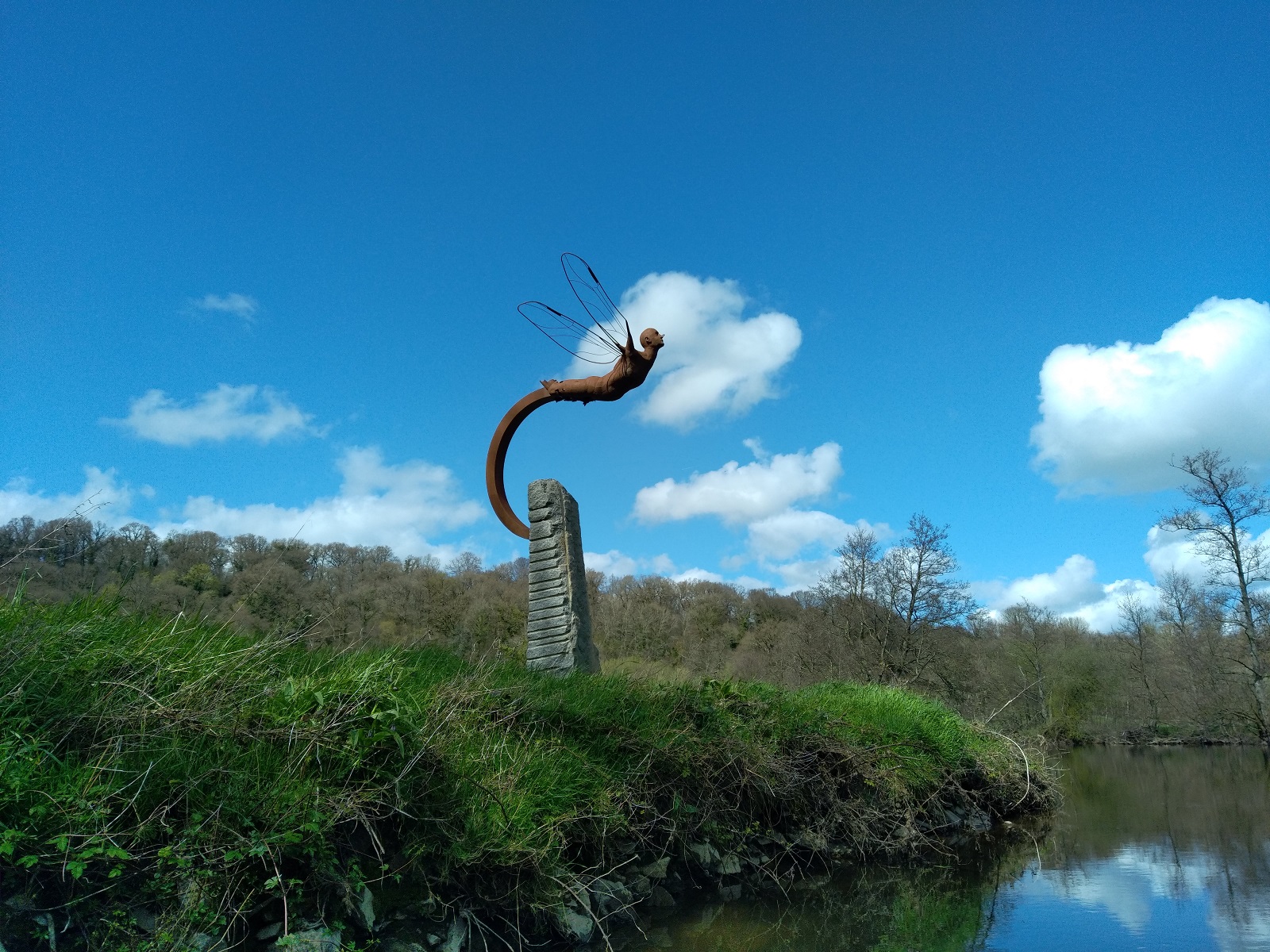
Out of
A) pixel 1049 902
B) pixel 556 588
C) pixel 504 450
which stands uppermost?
pixel 504 450

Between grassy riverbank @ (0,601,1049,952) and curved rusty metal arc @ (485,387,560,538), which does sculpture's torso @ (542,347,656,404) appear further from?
grassy riverbank @ (0,601,1049,952)

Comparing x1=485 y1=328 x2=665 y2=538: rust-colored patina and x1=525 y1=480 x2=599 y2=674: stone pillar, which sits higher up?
x1=485 y1=328 x2=665 y2=538: rust-colored patina

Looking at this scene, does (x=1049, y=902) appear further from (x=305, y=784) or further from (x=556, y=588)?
(x=305, y=784)

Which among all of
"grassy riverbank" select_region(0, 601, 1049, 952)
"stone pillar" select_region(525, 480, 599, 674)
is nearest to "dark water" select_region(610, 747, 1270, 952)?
"grassy riverbank" select_region(0, 601, 1049, 952)

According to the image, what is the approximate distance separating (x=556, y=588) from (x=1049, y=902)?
245 inches

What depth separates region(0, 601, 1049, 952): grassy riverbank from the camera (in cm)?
375

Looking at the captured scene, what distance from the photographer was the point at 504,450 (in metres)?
11.4

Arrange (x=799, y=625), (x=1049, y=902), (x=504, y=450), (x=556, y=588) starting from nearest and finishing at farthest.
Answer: (x=1049, y=902), (x=556, y=588), (x=504, y=450), (x=799, y=625)

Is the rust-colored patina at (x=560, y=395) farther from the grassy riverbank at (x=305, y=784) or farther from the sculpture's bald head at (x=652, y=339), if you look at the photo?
the grassy riverbank at (x=305, y=784)

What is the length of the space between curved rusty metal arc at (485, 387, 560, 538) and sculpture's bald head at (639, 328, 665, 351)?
66.3 inches

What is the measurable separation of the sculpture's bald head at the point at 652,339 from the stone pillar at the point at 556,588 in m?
2.24

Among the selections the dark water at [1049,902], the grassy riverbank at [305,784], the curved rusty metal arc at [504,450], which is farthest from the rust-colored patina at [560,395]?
the dark water at [1049,902]

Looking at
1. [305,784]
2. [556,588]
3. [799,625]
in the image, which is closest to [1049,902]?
[556,588]

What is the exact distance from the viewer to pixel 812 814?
29.5ft
